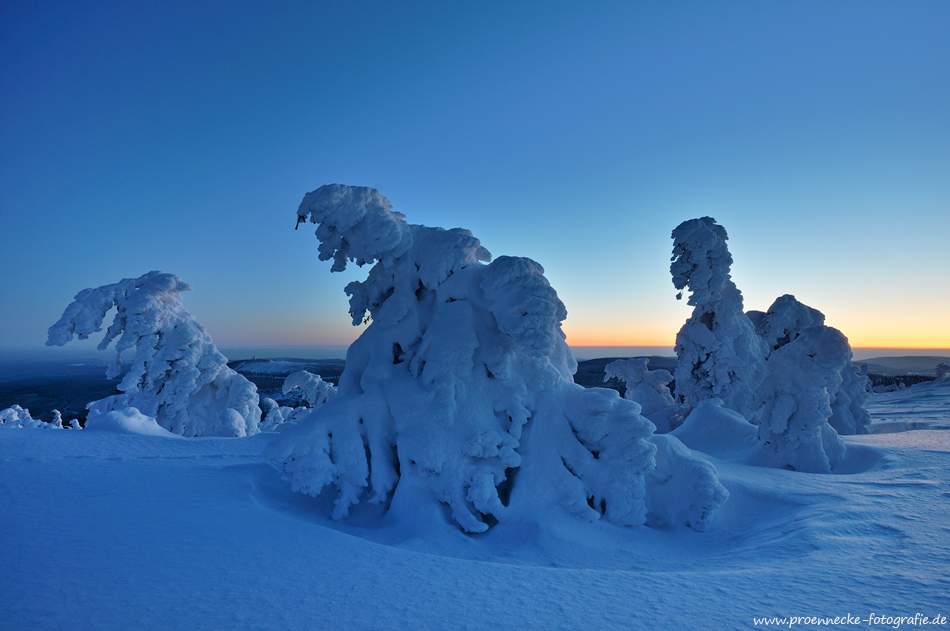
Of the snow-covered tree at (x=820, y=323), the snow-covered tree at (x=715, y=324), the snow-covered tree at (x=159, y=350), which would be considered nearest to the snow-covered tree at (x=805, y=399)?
the snow-covered tree at (x=715, y=324)

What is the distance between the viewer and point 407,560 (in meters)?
3.93

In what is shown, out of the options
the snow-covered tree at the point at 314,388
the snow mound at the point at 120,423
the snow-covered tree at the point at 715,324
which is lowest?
the snow-covered tree at the point at 314,388

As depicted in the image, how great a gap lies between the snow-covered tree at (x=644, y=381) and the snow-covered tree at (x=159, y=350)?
53.8ft

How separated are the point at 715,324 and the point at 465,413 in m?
13.6

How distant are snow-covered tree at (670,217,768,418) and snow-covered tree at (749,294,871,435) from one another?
2.00m

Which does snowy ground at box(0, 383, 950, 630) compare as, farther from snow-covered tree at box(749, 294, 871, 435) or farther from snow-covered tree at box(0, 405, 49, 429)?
snow-covered tree at box(0, 405, 49, 429)

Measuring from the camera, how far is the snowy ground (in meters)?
2.82

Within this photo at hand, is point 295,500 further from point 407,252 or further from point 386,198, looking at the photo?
point 386,198

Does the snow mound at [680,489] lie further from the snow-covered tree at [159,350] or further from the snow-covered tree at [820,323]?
the snow-covered tree at [159,350]

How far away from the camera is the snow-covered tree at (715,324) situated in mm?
16469

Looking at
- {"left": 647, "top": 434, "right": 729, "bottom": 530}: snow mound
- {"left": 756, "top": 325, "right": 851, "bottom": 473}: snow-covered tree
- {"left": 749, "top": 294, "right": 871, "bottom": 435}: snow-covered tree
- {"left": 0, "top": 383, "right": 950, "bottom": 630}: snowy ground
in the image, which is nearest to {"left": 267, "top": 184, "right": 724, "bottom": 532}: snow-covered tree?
{"left": 647, "top": 434, "right": 729, "bottom": 530}: snow mound

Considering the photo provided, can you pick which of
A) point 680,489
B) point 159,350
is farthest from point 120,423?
point 680,489

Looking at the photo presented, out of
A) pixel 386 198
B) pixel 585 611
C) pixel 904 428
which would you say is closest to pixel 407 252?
pixel 386 198

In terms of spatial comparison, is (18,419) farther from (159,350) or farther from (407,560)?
(407,560)
